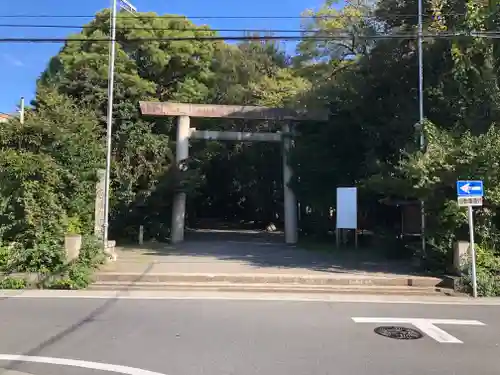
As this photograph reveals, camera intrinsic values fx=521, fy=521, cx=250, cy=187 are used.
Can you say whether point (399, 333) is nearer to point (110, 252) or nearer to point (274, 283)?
point (274, 283)

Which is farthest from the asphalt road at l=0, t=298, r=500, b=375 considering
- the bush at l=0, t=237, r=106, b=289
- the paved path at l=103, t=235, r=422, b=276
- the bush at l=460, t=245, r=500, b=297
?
the paved path at l=103, t=235, r=422, b=276

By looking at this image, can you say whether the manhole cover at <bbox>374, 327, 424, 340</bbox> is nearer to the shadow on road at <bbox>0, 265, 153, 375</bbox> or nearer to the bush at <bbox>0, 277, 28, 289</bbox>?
the shadow on road at <bbox>0, 265, 153, 375</bbox>

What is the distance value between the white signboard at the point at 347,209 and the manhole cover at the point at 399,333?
12614mm

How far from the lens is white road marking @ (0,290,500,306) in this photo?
1138cm

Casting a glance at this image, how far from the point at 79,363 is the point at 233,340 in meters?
2.19

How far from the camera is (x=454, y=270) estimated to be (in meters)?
13.7

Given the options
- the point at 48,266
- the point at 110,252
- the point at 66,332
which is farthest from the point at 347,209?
the point at 66,332

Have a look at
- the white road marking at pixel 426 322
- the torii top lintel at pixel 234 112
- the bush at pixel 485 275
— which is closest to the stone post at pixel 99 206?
the torii top lintel at pixel 234 112

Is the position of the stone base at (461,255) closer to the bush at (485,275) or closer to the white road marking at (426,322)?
the bush at (485,275)

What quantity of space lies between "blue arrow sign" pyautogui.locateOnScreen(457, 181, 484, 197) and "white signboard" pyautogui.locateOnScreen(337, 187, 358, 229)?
8.51m

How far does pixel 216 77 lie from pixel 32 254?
76.9ft

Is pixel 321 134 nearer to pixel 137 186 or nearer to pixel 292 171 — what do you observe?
pixel 292 171

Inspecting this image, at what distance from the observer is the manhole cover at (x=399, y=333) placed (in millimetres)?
7906

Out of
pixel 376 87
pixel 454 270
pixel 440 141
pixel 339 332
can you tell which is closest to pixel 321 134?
pixel 376 87
